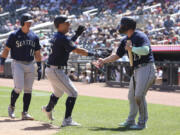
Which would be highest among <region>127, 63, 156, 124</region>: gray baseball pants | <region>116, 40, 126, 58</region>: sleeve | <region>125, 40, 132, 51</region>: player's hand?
<region>125, 40, 132, 51</region>: player's hand

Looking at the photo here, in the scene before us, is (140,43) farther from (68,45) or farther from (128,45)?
(68,45)

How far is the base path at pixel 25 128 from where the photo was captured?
6547mm

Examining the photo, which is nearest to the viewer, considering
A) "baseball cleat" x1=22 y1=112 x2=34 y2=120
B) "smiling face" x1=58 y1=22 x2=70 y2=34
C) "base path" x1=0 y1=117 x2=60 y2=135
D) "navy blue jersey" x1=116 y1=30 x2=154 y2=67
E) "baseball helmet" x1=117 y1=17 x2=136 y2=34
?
"base path" x1=0 y1=117 x2=60 y2=135

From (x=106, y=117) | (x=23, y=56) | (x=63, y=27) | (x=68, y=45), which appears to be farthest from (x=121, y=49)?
(x=23, y=56)

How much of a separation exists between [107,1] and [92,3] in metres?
1.56

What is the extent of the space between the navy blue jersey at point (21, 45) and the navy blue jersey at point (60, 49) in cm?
96

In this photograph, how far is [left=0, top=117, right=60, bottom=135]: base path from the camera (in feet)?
21.5

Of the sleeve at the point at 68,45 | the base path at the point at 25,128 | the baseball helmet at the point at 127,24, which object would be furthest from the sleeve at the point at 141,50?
the base path at the point at 25,128

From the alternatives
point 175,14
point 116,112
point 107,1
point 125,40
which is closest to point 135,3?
point 107,1

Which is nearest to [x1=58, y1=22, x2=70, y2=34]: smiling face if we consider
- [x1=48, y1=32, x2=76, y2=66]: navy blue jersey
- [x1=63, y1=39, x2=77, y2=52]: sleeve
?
[x1=48, y1=32, x2=76, y2=66]: navy blue jersey

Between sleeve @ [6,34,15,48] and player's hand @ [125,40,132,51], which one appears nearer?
player's hand @ [125,40,132,51]

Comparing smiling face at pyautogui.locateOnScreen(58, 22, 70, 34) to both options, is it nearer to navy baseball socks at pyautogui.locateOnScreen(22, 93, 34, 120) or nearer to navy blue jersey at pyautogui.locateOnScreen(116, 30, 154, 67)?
navy blue jersey at pyautogui.locateOnScreen(116, 30, 154, 67)

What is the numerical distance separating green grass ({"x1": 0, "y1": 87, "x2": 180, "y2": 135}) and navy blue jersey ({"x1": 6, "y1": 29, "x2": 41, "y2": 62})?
4.26 ft

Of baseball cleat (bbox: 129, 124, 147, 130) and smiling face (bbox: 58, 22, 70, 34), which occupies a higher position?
smiling face (bbox: 58, 22, 70, 34)
